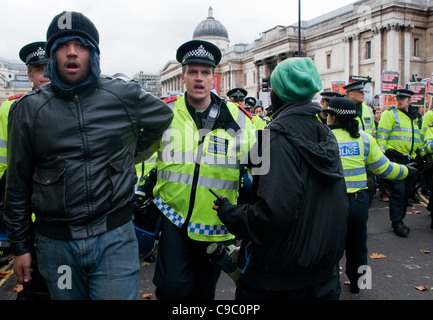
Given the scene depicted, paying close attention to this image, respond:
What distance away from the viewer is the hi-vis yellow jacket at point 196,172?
2.73m

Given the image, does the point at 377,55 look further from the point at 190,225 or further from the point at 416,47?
the point at 190,225

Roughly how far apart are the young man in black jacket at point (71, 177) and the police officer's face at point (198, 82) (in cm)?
80

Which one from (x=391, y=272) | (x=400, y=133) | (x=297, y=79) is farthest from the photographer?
(x=400, y=133)

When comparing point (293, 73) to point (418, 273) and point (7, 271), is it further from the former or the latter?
point (7, 271)

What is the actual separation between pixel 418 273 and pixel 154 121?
160 inches

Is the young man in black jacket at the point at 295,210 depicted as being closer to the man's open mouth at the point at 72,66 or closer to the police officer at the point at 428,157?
the man's open mouth at the point at 72,66

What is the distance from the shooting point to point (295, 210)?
2012 mm

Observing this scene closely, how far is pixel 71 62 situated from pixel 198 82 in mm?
1020

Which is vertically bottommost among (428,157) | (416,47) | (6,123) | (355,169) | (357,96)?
(428,157)

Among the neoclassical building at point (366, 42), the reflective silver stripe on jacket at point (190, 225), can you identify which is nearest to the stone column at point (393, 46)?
the neoclassical building at point (366, 42)

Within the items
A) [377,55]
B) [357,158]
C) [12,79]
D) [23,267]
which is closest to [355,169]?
[357,158]

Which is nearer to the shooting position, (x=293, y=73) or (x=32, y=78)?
(x=293, y=73)
